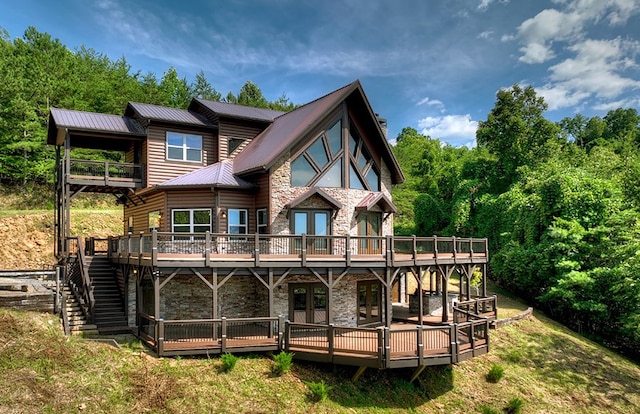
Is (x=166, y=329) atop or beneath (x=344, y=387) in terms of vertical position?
atop

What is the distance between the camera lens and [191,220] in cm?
1870

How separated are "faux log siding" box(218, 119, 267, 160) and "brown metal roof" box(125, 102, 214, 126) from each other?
811 millimetres

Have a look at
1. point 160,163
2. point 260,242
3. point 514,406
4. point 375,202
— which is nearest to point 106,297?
point 160,163

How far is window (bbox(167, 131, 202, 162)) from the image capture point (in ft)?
70.0

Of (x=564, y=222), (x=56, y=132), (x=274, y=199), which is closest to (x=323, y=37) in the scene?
(x=274, y=199)

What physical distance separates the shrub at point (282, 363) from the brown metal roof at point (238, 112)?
13.3m

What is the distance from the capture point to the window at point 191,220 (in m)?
18.6

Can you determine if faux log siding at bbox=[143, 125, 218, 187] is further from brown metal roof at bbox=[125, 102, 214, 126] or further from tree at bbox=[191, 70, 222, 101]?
tree at bbox=[191, 70, 222, 101]

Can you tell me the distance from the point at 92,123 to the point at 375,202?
14694 millimetres

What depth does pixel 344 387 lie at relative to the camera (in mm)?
13789

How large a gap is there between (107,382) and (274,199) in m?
9.28

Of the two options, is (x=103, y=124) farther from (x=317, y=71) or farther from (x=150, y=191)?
(x=317, y=71)

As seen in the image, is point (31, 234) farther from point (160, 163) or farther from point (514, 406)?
point (514, 406)

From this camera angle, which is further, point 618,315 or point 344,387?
point 618,315
